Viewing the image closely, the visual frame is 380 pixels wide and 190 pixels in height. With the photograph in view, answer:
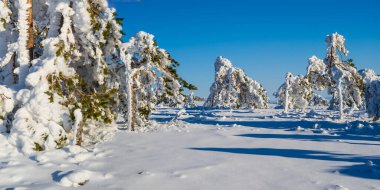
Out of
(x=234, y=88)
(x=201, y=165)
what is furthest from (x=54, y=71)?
(x=234, y=88)

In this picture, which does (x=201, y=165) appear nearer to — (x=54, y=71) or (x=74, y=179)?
(x=74, y=179)

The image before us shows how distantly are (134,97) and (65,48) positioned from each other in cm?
644

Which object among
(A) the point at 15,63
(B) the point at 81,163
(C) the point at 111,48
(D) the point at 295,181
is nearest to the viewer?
(D) the point at 295,181

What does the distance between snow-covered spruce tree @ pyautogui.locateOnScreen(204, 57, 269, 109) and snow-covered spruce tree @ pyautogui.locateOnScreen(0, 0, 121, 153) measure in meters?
30.5

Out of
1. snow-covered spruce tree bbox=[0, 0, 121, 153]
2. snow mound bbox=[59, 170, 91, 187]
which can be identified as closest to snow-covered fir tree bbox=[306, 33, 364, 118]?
snow-covered spruce tree bbox=[0, 0, 121, 153]

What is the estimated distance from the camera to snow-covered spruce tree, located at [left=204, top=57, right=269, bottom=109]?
137ft

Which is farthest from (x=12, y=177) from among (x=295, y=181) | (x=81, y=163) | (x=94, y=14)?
(x=94, y=14)

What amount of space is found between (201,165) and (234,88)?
35.4m

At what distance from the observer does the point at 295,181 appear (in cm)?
637

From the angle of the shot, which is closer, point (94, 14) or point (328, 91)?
point (94, 14)

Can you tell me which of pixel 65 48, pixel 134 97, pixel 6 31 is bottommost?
pixel 134 97

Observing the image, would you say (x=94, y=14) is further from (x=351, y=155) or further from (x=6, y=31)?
(x=351, y=155)

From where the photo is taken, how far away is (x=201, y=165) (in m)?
7.59

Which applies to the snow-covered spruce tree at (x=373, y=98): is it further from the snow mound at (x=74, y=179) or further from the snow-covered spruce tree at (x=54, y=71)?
the snow mound at (x=74, y=179)
